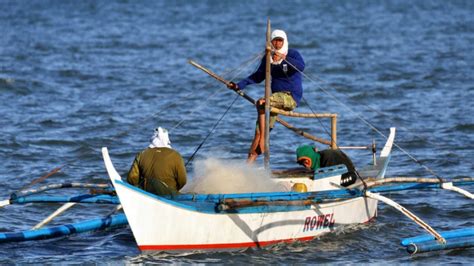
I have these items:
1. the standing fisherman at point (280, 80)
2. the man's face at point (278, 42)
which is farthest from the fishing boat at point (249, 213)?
the man's face at point (278, 42)

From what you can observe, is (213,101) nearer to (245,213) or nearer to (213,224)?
(245,213)

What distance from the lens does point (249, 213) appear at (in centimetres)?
1502

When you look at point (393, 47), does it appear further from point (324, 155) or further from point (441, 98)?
point (324, 155)

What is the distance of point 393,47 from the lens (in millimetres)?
46188

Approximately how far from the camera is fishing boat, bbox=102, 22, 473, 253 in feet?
46.5

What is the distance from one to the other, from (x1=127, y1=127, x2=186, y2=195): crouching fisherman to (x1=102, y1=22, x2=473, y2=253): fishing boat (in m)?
0.27

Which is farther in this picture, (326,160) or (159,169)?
(326,160)

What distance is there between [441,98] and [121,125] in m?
9.32

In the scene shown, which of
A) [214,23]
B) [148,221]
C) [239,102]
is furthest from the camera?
[214,23]

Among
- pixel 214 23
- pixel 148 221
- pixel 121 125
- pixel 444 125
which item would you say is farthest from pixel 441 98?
pixel 214 23

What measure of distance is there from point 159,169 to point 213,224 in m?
0.99

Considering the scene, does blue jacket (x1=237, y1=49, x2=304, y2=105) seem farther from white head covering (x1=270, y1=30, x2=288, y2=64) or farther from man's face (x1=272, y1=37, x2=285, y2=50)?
man's face (x1=272, y1=37, x2=285, y2=50)

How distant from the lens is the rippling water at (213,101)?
16.7m

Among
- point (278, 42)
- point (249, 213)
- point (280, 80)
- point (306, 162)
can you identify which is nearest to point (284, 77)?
point (280, 80)
